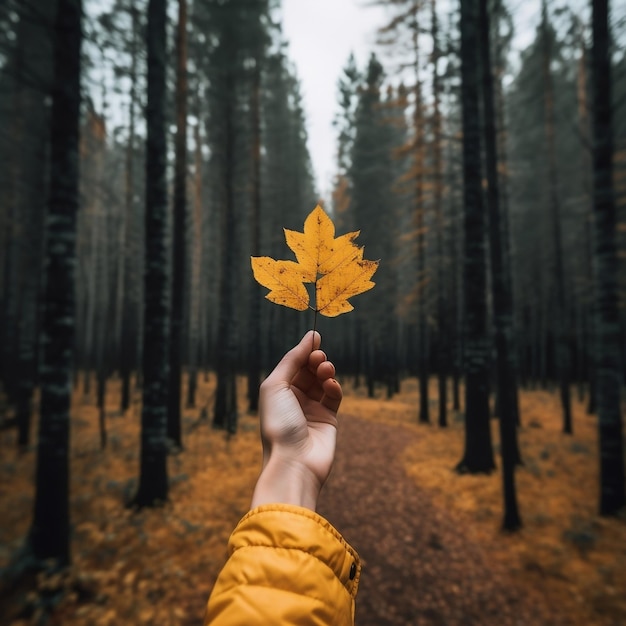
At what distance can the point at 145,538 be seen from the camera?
14.1ft

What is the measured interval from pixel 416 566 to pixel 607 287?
4481 mm

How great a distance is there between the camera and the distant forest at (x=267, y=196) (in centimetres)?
378

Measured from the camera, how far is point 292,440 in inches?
47.2

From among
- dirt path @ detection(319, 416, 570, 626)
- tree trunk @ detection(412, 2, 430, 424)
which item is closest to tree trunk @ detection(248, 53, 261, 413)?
tree trunk @ detection(412, 2, 430, 424)

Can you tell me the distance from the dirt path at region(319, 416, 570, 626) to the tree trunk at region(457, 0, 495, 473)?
1.56 m

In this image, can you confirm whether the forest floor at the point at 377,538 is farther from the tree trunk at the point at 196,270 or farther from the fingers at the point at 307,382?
the tree trunk at the point at 196,270

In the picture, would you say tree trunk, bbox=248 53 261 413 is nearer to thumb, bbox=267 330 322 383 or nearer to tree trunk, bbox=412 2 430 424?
tree trunk, bbox=412 2 430 424

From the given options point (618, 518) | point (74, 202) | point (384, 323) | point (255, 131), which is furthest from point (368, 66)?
point (618, 518)

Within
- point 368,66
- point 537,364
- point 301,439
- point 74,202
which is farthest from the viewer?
point 537,364

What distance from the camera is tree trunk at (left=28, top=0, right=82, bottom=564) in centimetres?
348

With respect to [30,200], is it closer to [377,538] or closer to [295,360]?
[377,538]

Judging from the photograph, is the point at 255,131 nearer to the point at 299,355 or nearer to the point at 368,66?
the point at 368,66

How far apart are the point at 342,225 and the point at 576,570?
638 inches

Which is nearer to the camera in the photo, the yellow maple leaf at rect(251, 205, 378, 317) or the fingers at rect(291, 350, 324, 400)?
the yellow maple leaf at rect(251, 205, 378, 317)
